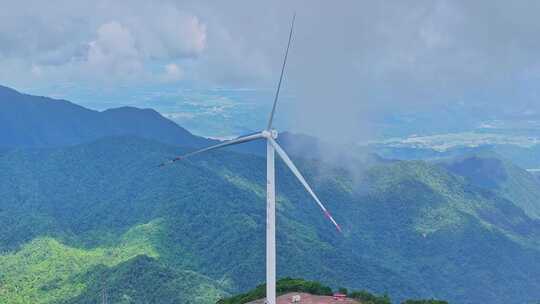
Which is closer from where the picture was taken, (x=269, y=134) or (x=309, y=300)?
(x=269, y=134)

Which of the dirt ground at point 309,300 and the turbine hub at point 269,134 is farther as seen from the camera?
the dirt ground at point 309,300

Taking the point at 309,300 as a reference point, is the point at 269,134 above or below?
above

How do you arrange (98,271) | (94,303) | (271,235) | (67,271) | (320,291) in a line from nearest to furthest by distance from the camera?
(271,235), (320,291), (94,303), (98,271), (67,271)

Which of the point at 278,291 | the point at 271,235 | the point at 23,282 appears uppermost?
the point at 271,235

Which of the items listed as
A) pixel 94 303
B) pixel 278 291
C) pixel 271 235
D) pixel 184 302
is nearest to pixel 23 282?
pixel 94 303

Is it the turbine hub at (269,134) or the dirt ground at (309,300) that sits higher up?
the turbine hub at (269,134)

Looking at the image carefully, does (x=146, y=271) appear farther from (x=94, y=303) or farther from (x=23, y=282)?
(x=23, y=282)

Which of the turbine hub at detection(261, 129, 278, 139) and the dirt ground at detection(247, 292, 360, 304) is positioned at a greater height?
the turbine hub at detection(261, 129, 278, 139)

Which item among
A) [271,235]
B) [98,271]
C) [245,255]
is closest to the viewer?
[271,235]

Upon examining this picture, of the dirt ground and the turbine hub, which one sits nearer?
the turbine hub

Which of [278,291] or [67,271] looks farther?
[67,271]

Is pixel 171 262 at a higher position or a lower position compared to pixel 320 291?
lower
